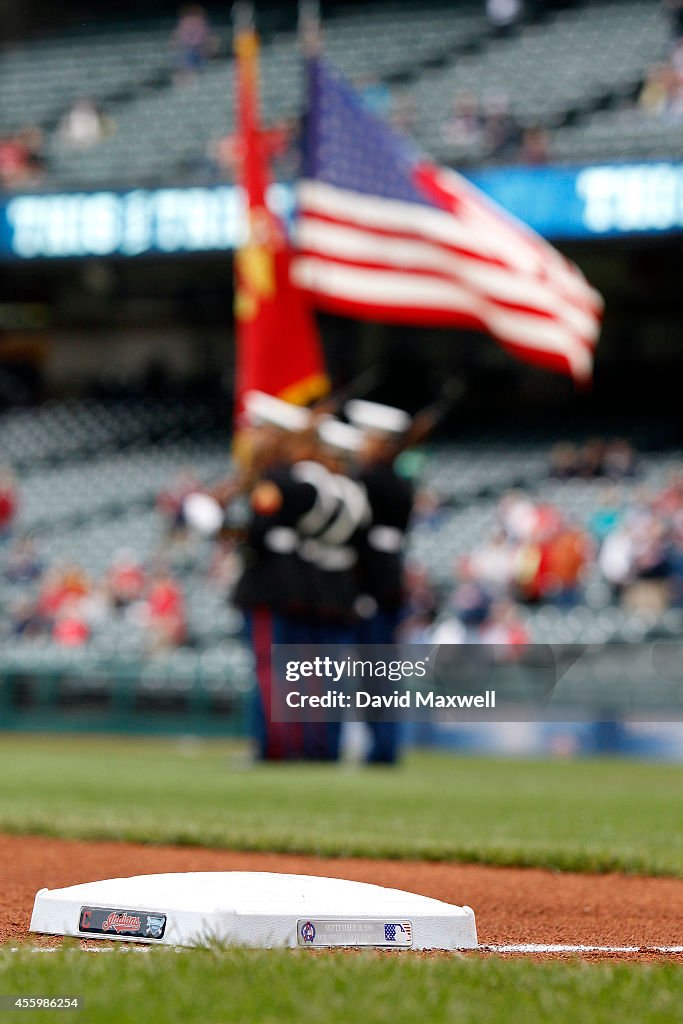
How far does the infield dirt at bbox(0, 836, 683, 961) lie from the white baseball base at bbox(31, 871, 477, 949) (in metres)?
0.12

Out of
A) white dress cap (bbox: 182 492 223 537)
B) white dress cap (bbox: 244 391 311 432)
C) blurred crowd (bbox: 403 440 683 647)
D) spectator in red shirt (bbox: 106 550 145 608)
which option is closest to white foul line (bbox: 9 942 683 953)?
white dress cap (bbox: 182 492 223 537)

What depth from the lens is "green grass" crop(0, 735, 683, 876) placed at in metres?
5.86

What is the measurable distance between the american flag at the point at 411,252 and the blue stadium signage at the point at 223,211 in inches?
Answer: 245

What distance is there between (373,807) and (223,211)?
15.0m

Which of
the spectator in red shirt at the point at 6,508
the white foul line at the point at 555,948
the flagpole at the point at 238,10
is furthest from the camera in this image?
the flagpole at the point at 238,10

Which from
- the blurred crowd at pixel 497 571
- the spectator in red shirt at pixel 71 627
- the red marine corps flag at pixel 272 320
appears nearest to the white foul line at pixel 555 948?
the red marine corps flag at pixel 272 320

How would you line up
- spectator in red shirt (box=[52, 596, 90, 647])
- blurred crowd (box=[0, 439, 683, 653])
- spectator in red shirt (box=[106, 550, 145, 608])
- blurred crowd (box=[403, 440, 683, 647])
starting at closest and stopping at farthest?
blurred crowd (box=[403, 440, 683, 647]) → blurred crowd (box=[0, 439, 683, 653]) → spectator in red shirt (box=[52, 596, 90, 647]) → spectator in red shirt (box=[106, 550, 145, 608])

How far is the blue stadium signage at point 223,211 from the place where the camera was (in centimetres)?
1953

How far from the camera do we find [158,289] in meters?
26.7

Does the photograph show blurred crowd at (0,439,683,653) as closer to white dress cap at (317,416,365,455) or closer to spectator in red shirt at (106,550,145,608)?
spectator in red shirt at (106,550,145,608)

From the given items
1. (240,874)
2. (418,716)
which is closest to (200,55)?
(418,716)

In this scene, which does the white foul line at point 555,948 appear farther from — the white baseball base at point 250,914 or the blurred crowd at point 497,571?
the blurred crowd at point 497,571

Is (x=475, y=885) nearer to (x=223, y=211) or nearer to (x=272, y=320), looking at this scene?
(x=272, y=320)

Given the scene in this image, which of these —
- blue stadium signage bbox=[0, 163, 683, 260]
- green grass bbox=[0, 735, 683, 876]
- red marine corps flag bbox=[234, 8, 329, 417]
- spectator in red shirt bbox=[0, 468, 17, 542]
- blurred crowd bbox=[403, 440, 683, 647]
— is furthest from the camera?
spectator in red shirt bbox=[0, 468, 17, 542]
